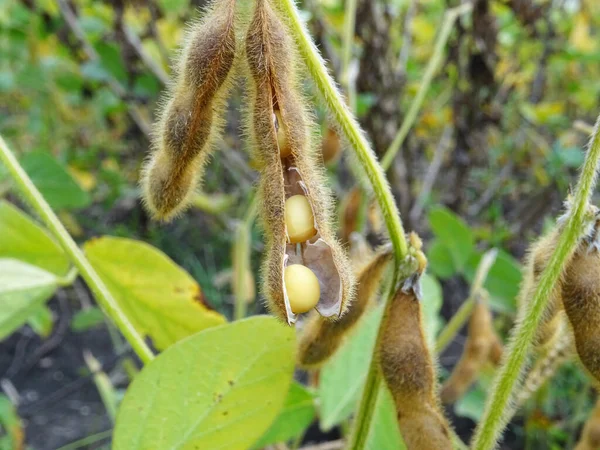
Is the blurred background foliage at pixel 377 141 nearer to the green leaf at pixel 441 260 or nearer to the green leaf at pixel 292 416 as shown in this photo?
the green leaf at pixel 441 260

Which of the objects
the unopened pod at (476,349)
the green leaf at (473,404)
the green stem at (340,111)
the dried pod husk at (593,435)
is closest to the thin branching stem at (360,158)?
the green stem at (340,111)

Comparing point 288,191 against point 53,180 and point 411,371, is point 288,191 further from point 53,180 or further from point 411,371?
point 53,180

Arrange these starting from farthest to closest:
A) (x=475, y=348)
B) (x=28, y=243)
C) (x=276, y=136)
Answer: (x=475, y=348) → (x=28, y=243) → (x=276, y=136)

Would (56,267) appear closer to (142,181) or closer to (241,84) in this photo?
(142,181)

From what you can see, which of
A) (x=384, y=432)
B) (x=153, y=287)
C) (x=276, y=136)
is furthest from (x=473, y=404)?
(x=276, y=136)

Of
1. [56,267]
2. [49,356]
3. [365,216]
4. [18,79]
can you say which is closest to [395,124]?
[365,216]
